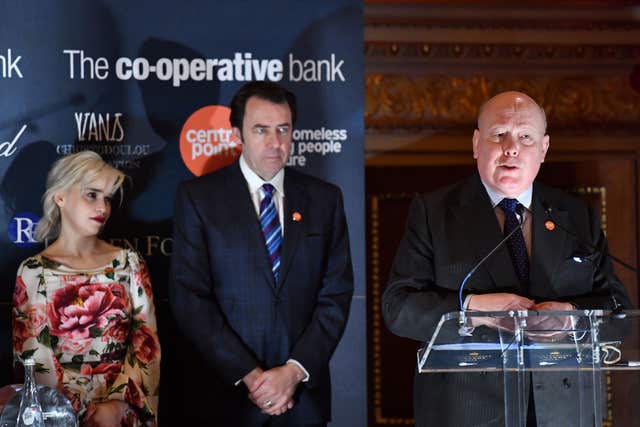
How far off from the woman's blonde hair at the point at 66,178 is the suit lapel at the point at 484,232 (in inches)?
59.3

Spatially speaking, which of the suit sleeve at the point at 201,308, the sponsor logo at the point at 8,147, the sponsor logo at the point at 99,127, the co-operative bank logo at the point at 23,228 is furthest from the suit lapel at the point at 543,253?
the sponsor logo at the point at 8,147

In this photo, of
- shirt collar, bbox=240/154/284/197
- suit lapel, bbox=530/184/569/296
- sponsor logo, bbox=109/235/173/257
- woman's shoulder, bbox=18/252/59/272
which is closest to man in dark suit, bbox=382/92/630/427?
suit lapel, bbox=530/184/569/296

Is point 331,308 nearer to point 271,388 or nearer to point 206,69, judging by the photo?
point 271,388

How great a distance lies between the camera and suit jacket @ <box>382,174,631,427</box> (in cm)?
333

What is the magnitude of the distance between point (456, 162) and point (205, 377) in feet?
8.17

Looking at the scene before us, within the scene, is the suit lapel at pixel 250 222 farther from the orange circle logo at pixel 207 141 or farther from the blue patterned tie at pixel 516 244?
the blue patterned tie at pixel 516 244

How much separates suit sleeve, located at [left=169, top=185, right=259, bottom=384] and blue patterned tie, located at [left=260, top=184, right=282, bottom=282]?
24 centimetres

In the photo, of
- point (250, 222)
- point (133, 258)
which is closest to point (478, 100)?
point (250, 222)

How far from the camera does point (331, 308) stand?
14.6ft

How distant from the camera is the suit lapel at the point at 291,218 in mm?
4391

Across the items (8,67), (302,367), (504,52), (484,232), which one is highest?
(504,52)

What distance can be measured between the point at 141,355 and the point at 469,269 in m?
1.42

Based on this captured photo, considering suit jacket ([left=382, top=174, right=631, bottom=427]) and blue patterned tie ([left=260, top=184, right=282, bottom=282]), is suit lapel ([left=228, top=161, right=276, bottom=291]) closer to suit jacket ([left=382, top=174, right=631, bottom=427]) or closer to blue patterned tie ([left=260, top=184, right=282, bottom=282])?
blue patterned tie ([left=260, top=184, right=282, bottom=282])

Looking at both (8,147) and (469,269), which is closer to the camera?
(469,269)
